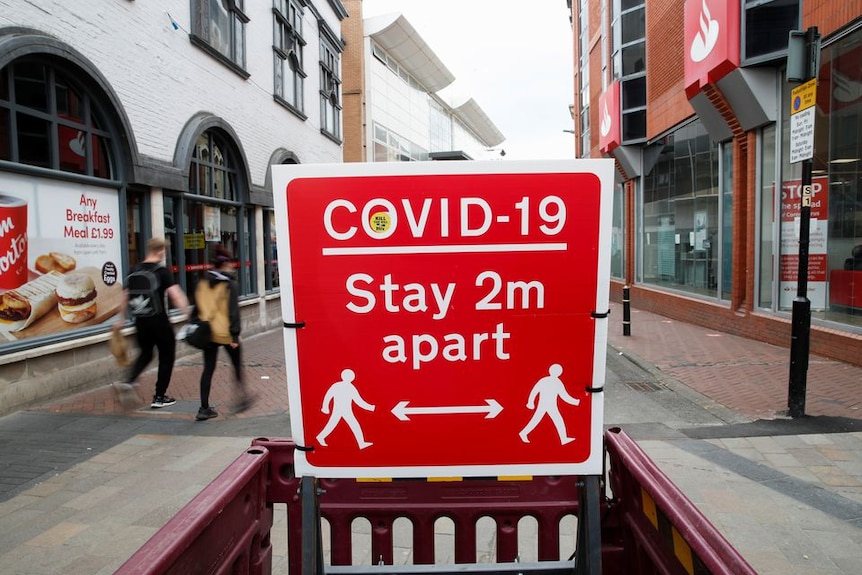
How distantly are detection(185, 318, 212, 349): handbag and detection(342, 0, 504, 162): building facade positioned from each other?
1674 centimetres

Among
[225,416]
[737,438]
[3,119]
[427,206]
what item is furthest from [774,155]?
[3,119]

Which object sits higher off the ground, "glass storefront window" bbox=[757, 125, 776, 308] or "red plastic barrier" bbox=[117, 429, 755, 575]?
"glass storefront window" bbox=[757, 125, 776, 308]

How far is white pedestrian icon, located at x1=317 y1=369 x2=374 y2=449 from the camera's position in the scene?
1.99 m

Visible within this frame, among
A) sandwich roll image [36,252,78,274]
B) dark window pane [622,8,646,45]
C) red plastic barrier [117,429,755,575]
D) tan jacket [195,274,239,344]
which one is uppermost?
dark window pane [622,8,646,45]

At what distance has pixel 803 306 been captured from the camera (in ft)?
18.8

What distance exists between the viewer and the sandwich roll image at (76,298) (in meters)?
7.45

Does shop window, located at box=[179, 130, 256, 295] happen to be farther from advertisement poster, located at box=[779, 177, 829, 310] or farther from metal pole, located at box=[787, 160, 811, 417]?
advertisement poster, located at box=[779, 177, 829, 310]

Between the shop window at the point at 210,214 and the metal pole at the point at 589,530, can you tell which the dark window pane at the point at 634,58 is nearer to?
the shop window at the point at 210,214

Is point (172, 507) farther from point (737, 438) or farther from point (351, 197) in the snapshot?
point (737, 438)

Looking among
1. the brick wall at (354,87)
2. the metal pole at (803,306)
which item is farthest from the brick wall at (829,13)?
the brick wall at (354,87)

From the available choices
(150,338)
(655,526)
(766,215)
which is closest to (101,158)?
(150,338)

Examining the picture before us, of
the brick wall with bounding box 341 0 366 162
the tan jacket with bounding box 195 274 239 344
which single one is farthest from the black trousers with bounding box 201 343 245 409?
the brick wall with bounding box 341 0 366 162

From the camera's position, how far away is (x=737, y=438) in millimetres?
5391

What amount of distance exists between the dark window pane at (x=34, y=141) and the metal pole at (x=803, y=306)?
27.3 feet
